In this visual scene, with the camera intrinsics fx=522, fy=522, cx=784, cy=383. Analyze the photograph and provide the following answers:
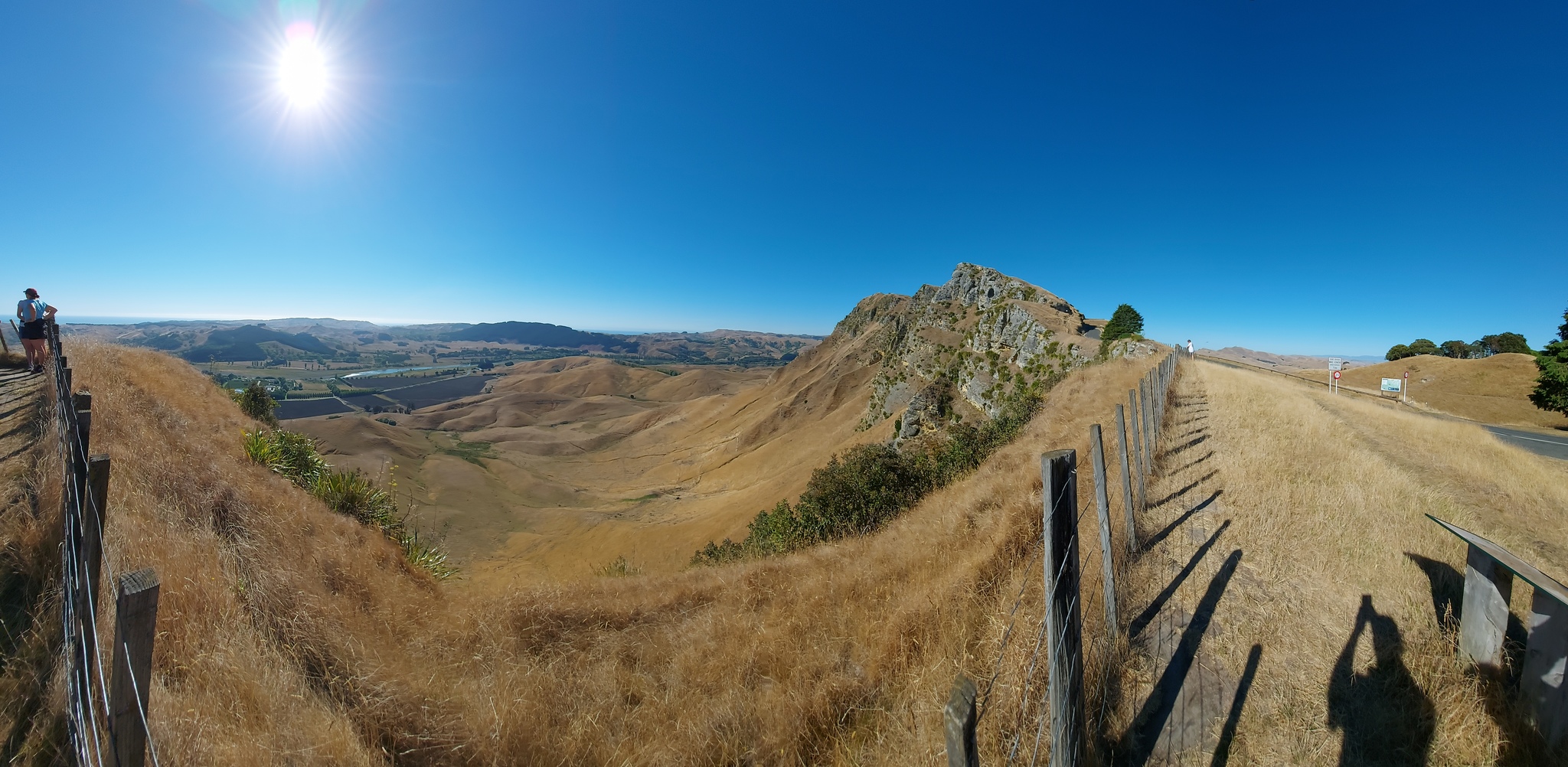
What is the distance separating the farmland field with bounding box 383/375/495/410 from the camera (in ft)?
445

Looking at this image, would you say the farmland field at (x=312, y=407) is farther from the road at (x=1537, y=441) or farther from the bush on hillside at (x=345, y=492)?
the road at (x=1537, y=441)

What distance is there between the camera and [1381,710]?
3570 mm

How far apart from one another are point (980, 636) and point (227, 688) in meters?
5.76

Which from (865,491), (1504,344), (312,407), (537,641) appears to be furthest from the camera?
(312,407)

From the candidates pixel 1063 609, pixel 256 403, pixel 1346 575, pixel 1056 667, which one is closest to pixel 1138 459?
pixel 1346 575

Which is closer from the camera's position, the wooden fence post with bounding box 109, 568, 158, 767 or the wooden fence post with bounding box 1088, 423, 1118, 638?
the wooden fence post with bounding box 109, 568, 158, 767

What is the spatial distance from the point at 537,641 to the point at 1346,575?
888 centimetres

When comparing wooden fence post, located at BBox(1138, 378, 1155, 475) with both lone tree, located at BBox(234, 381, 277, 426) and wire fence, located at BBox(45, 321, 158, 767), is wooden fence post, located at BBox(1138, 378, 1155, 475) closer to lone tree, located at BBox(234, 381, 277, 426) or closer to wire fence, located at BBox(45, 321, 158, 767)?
wire fence, located at BBox(45, 321, 158, 767)

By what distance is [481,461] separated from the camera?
63.8 m

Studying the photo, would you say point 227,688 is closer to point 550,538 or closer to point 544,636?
point 544,636

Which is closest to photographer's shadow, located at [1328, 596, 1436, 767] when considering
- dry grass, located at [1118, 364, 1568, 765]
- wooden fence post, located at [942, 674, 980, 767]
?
dry grass, located at [1118, 364, 1568, 765]

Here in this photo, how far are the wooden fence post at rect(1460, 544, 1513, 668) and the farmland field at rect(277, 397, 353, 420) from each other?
126807mm

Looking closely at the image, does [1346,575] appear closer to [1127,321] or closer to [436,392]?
[1127,321]

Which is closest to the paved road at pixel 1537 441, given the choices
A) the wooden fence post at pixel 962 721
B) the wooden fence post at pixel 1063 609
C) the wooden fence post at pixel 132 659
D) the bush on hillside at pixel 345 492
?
the wooden fence post at pixel 1063 609
